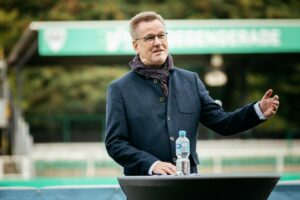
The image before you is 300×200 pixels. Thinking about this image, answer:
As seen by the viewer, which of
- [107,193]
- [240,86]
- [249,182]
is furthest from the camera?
[240,86]

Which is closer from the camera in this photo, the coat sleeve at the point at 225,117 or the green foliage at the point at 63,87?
the coat sleeve at the point at 225,117

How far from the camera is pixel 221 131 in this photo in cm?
532

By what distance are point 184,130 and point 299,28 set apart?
15.7 metres

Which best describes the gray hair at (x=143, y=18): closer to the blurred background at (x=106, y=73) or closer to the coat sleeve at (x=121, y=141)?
the coat sleeve at (x=121, y=141)

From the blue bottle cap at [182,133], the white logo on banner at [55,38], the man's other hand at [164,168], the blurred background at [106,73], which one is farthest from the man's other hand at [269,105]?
the white logo on banner at [55,38]

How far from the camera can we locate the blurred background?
2025 centimetres

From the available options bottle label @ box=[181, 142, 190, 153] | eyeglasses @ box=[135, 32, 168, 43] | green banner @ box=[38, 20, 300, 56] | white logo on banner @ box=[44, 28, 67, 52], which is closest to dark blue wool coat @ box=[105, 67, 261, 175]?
bottle label @ box=[181, 142, 190, 153]

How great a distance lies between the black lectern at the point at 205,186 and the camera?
4.30 meters

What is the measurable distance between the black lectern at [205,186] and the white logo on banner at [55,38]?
15.4 meters

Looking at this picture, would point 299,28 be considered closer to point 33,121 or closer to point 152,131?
point 33,121

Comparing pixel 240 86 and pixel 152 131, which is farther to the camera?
pixel 240 86

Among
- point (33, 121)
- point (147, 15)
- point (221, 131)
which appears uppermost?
point (147, 15)

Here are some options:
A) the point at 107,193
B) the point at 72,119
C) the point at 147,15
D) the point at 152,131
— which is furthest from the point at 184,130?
the point at 72,119

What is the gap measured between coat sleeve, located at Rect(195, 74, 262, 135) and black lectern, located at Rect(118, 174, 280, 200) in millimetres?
751
